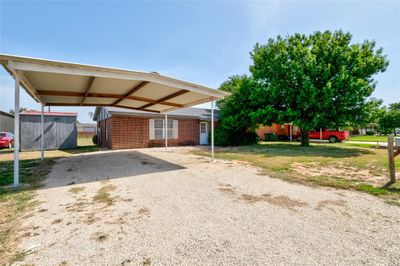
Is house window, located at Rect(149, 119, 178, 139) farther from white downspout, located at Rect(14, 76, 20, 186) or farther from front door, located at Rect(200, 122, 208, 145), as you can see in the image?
white downspout, located at Rect(14, 76, 20, 186)

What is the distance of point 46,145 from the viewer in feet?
46.6

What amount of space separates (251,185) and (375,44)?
51.7 feet

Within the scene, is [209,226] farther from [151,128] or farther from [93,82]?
[151,128]

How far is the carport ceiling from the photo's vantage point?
186 inches

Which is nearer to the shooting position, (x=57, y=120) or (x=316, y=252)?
(x=316, y=252)

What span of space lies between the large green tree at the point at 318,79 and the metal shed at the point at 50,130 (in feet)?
48.3

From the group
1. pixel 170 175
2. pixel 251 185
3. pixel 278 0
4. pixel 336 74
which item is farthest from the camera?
pixel 336 74

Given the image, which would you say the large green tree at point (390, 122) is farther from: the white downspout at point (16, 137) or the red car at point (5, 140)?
the red car at point (5, 140)

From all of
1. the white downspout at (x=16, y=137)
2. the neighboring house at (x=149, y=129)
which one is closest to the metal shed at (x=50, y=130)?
the neighboring house at (x=149, y=129)

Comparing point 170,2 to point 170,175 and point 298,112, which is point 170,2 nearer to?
point 170,175

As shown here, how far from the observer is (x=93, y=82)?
265 inches

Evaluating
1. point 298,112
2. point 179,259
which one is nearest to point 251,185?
point 179,259

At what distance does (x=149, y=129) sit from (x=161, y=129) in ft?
3.28

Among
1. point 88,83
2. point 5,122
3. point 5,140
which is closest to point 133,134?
point 88,83
